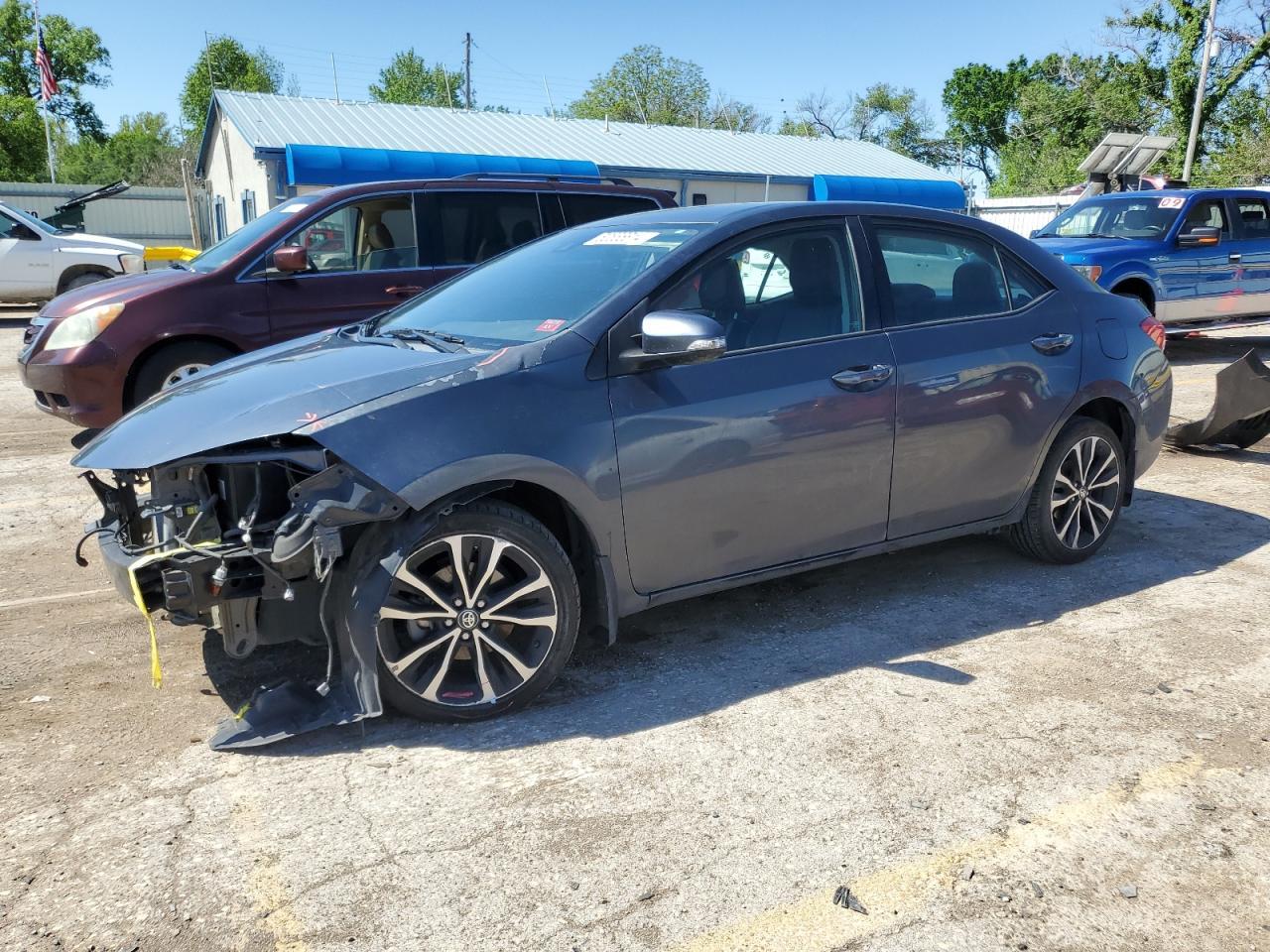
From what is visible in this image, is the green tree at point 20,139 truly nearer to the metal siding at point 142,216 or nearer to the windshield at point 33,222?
the metal siding at point 142,216

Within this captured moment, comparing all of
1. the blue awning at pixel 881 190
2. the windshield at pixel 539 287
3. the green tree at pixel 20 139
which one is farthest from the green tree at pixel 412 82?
the windshield at pixel 539 287

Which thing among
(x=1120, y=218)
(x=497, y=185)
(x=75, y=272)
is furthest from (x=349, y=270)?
(x=75, y=272)

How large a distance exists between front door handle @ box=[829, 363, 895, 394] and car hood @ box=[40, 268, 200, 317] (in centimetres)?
512

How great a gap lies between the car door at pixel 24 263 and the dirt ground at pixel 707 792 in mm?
13794

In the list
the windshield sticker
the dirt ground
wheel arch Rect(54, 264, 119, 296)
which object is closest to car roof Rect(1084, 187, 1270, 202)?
the dirt ground

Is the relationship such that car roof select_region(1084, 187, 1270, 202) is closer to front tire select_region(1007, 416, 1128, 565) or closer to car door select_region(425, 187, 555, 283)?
car door select_region(425, 187, 555, 283)

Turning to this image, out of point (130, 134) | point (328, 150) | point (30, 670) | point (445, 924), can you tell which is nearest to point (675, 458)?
point (445, 924)

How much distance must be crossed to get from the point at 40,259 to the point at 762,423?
634 inches

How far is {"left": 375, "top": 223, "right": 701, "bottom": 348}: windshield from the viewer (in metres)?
3.97

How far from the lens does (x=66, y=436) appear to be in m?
8.22

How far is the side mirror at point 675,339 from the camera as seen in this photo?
365 centimetres

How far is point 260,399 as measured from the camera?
3.52 meters

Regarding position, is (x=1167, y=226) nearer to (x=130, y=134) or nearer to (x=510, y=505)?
(x=510, y=505)

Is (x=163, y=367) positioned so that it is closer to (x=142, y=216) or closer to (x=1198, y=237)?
(x=1198, y=237)
